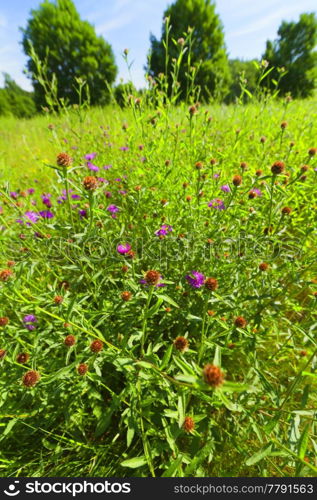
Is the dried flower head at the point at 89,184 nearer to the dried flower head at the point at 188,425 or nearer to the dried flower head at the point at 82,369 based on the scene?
the dried flower head at the point at 82,369

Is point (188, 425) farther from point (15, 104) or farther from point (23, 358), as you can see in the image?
point (15, 104)

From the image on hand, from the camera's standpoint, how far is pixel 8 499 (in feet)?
4.04

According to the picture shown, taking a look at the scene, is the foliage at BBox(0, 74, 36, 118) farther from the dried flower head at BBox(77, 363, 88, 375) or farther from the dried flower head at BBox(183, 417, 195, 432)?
the dried flower head at BBox(183, 417, 195, 432)

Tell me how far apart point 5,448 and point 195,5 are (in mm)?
21097

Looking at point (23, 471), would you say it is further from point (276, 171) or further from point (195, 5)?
point (195, 5)

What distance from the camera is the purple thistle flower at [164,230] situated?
1.81 metres

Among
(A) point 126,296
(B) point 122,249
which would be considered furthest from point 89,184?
(A) point 126,296
